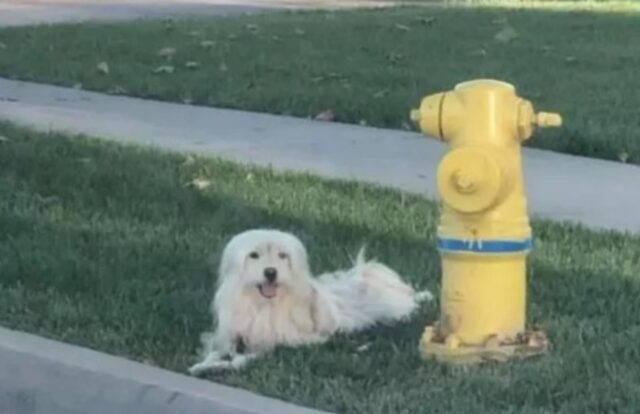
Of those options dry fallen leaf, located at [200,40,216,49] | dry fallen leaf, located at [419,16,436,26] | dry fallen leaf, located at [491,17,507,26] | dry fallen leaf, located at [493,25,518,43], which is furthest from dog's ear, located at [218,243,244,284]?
dry fallen leaf, located at [419,16,436,26]

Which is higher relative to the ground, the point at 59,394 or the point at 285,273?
the point at 285,273

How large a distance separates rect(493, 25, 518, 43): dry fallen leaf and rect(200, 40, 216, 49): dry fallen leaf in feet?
7.17

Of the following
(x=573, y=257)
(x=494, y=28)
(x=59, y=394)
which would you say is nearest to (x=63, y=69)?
(x=494, y=28)

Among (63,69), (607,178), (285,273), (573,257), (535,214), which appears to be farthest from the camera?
(63,69)

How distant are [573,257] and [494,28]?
886cm

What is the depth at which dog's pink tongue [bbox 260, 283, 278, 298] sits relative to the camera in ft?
18.3

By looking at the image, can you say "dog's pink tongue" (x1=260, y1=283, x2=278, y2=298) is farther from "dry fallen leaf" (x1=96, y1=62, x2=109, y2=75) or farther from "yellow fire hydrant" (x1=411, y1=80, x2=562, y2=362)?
"dry fallen leaf" (x1=96, y1=62, x2=109, y2=75)

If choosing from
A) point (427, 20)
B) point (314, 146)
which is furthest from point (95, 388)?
point (427, 20)

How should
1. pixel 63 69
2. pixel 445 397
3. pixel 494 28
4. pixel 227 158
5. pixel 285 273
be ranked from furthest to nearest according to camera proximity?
pixel 494 28, pixel 63 69, pixel 227 158, pixel 285 273, pixel 445 397

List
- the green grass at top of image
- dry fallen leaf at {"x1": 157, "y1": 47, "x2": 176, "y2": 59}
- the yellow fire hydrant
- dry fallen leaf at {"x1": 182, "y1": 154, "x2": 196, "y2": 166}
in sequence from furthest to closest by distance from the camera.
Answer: dry fallen leaf at {"x1": 157, "y1": 47, "x2": 176, "y2": 59}, the green grass at top of image, dry fallen leaf at {"x1": 182, "y1": 154, "x2": 196, "y2": 166}, the yellow fire hydrant

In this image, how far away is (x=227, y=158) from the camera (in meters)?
9.47

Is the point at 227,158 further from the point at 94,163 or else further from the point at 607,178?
the point at 607,178

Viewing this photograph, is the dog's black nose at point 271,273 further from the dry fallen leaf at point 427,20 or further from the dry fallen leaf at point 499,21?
the dry fallen leaf at point 427,20

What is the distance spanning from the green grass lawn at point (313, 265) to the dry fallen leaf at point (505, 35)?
5.54 meters
